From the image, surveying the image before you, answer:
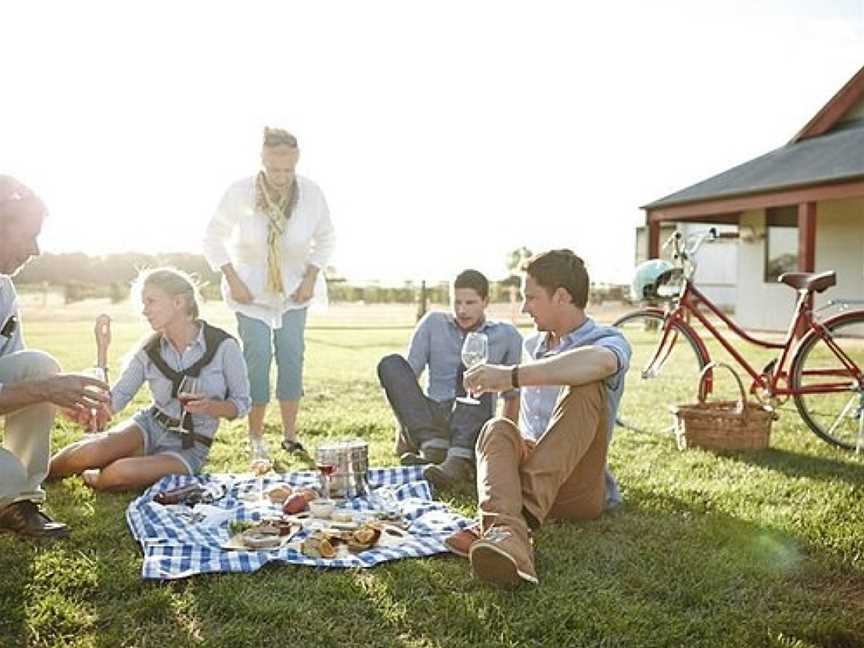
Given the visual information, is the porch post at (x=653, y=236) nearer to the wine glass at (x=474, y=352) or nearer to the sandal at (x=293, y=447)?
the sandal at (x=293, y=447)

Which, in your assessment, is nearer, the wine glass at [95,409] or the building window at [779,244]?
the wine glass at [95,409]

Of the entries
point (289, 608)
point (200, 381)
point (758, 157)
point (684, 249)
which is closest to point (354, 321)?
point (758, 157)

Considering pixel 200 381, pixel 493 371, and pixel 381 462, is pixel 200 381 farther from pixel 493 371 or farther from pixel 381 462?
pixel 493 371

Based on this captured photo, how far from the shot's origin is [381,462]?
5559 mm

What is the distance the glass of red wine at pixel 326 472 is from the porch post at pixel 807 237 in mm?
11869

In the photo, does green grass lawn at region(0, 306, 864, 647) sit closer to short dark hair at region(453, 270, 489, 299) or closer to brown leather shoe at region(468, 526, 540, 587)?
brown leather shoe at region(468, 526, 540, 587)

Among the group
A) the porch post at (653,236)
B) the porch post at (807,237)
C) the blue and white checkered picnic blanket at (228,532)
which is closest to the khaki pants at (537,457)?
the blue and white checkered picnic blanket at (228,532)

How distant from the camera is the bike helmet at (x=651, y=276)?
6930mm

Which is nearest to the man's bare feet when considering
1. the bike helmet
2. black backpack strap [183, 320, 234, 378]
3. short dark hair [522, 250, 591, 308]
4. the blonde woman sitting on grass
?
the blonde woman sitting on grass

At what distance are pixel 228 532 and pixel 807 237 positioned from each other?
1322 cm

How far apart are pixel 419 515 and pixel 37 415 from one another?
1.69 meters

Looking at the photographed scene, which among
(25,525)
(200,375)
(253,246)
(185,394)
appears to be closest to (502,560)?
(25,525)

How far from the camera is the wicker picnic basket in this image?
19.3 feet

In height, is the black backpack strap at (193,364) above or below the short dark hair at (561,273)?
below
